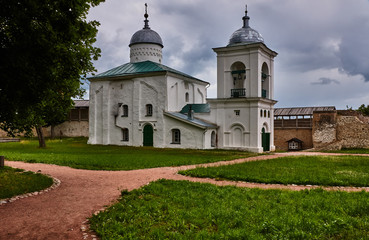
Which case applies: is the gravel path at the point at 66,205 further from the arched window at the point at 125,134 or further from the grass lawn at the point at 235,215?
the arched window at the point at 125,134

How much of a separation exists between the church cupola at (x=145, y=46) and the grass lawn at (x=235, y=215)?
92.1 feet

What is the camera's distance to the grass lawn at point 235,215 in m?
5.36

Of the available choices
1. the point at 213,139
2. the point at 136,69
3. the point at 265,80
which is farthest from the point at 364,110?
the point at 136,69

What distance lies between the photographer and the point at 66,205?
744 cm

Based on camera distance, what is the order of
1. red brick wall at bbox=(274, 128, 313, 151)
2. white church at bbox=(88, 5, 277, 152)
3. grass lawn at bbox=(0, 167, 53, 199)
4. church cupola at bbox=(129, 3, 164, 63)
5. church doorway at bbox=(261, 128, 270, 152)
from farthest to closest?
church cupola at bbox=(129, 3, 164, 63), red brick wall at bbox=(274, 128, 313, 151), church doorway at bbox=(261, 128, 270, 152), white church at bbox=(88, 5, 277, 152), grass lawn at bbox=(0, 167, 53, 199)

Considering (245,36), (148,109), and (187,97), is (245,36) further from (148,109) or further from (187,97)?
(148,109)

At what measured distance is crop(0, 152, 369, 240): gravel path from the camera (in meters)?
5.73

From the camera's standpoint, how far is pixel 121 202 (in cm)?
752

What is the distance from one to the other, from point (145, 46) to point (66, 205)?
29.3 meters

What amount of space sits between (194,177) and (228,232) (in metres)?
6.14

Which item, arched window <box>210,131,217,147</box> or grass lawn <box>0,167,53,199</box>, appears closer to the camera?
grass lawn <box>0,167,53,199</box>

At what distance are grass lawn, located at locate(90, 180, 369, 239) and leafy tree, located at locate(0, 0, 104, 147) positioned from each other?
13.0 feet

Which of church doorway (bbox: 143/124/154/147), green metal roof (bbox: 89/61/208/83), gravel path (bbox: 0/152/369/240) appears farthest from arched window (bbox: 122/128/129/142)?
gravel path (bbox: 0/152/369/240)

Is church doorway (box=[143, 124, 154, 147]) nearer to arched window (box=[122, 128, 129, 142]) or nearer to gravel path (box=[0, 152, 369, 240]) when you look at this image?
arched window (box=[122, 128, 129, 142])
